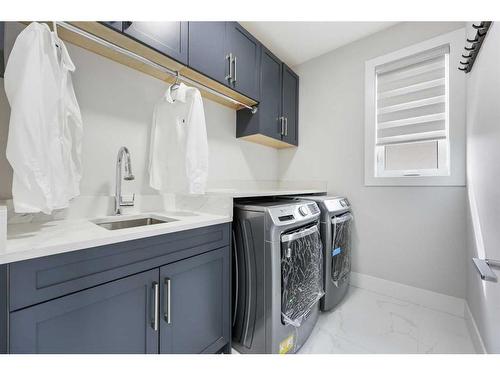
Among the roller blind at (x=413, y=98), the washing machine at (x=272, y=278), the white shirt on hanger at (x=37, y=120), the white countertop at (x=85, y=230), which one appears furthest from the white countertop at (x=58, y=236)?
the roller blind at (x=413, y=98)

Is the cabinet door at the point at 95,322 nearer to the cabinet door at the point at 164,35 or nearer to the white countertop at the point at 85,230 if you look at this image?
the white countertop at the point at 85,230

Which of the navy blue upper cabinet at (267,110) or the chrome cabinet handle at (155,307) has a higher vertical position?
the navy blue upper cabinet at (267,110)

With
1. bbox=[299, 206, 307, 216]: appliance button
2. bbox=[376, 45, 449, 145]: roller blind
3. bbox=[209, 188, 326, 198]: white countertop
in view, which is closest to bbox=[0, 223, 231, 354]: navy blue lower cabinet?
bbox=[209, 188, 326, 198]: white countertop

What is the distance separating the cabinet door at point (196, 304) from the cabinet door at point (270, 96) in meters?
1.35

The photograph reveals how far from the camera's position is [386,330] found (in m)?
1.54

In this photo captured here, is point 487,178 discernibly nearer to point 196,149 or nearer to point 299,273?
point 299,273

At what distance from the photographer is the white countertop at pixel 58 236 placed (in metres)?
0.67

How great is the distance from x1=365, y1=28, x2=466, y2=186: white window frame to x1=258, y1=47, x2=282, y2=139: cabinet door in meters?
0.88

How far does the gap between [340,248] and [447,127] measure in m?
1.34

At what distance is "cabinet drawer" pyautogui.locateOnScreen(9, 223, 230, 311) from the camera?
0.67 metres

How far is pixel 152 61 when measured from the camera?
4.56 ft

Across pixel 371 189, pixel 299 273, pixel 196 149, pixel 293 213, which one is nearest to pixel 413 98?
pixel 371 189
